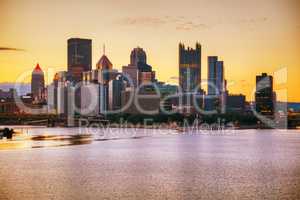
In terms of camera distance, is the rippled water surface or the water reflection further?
the water reflection

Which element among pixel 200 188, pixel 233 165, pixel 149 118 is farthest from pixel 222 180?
pixel 149 118

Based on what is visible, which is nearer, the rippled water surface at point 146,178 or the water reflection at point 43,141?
the rippled water surface at point 146,178

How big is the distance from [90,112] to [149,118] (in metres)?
24.3

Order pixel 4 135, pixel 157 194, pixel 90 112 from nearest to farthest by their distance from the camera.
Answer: pixel 157 194 < pixel 4 135 < pixel 90 112

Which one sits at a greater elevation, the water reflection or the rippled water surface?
the rippled water surface

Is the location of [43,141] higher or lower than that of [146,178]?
lower

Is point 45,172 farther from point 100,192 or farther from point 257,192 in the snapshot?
point 257,192

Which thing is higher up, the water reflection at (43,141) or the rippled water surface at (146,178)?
the rippled water surface at (146,178)

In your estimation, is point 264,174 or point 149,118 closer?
point 264,174

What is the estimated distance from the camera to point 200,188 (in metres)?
17.6

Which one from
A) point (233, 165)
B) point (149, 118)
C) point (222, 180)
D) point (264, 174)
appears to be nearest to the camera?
point (222, 180)

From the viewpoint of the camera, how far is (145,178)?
19969 mm

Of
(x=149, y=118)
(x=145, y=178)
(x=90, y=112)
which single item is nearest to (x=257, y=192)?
(x=145, y=178)

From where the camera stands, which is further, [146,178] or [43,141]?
[43,141]
